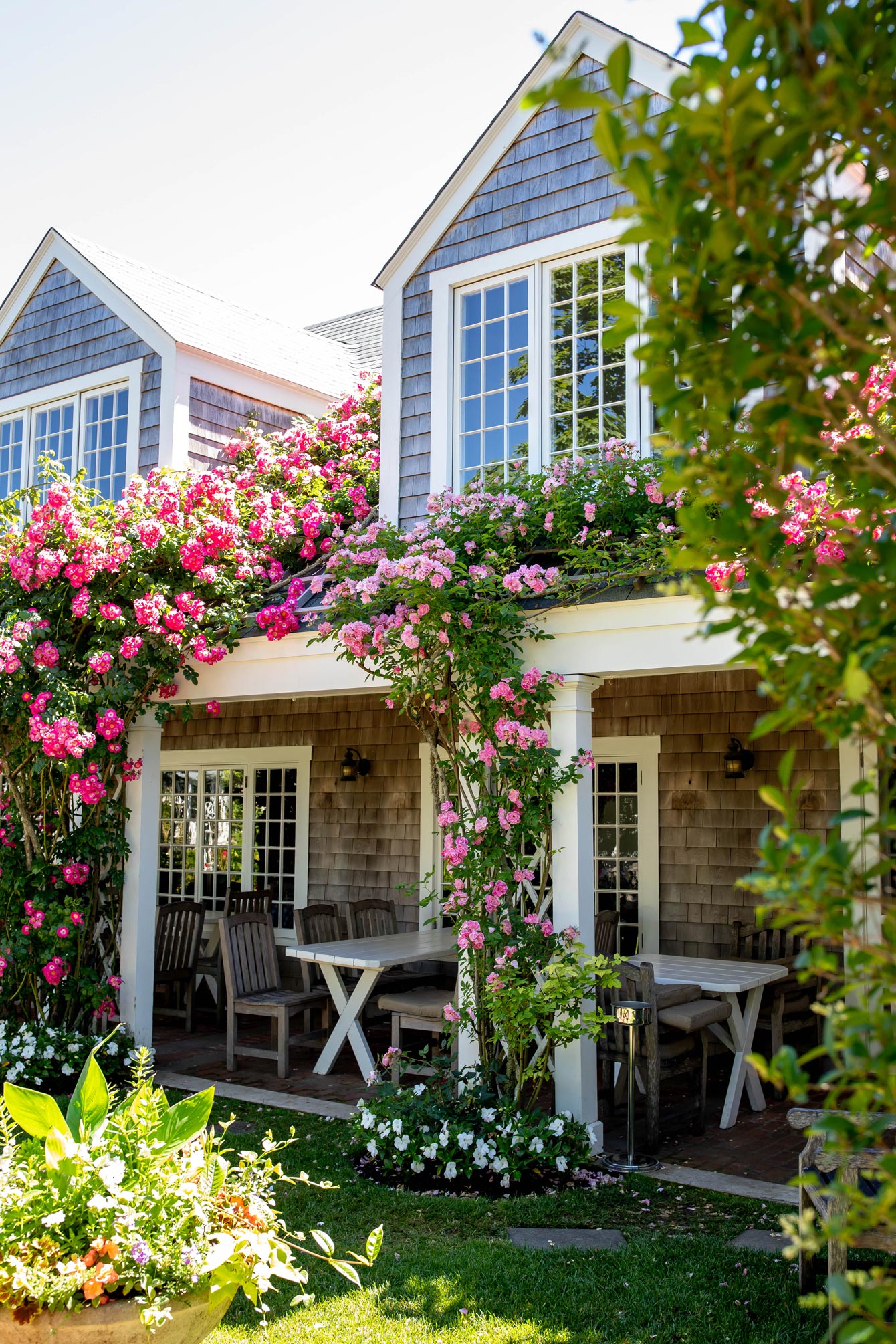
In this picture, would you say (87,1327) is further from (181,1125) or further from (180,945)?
(180,945)

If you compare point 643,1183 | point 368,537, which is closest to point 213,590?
point 368,537

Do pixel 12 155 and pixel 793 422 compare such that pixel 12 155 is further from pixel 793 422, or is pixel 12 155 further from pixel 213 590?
pixel 793 422

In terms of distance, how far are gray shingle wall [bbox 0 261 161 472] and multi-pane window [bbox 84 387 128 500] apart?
0.79ft

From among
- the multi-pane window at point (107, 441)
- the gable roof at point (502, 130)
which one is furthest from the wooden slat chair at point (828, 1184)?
the multi-pane window at point (107, 441)

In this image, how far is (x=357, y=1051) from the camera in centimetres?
684

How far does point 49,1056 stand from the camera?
6344 mm

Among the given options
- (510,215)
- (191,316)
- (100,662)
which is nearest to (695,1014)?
(100,662)

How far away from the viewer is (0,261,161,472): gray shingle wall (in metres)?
8.74

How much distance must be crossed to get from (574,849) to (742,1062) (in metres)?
1.74

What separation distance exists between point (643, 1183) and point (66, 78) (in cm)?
904

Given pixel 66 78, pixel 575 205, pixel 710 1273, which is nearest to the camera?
pixel 710 1273

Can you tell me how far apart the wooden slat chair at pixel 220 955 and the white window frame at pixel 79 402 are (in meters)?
3.52

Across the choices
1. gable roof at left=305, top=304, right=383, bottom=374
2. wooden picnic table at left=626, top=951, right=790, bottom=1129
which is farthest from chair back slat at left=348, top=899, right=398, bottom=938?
gable roof at left=305, top=304, right=383, bottom=374

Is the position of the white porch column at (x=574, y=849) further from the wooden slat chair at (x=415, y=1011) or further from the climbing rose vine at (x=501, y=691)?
the wooden slat chair at (x=415, y=1011)
